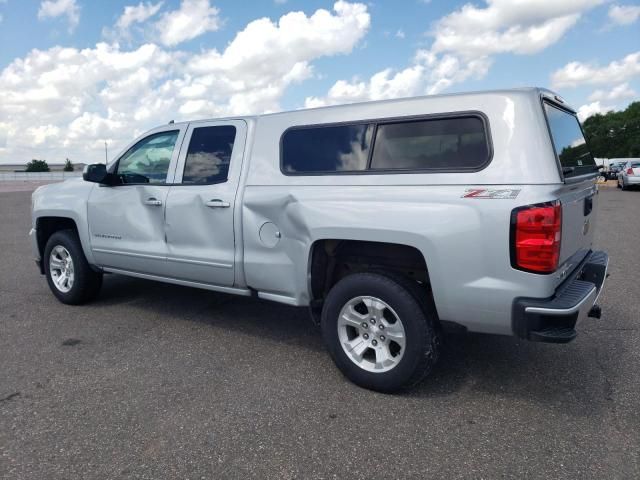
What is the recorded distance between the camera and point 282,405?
11.0 feet

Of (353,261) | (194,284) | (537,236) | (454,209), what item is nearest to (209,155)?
(194,284)

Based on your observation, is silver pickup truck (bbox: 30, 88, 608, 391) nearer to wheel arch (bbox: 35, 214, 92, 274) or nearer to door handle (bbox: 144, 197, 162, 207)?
door handle (bbox: 144, 197, 162, 207)

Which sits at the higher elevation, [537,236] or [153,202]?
[153,202]

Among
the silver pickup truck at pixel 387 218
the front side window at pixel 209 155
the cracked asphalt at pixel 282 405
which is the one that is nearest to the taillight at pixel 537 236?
the silver pickup truck at pixel 387 218

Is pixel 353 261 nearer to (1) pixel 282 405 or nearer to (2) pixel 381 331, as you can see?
(2) pixel 381 331

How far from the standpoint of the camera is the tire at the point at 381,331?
3307mm

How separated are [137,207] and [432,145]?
9.42 feet

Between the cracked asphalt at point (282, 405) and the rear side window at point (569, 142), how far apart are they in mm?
1482

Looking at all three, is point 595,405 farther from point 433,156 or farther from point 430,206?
point 433,156

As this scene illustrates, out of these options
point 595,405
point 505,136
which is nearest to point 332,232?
point 505,136

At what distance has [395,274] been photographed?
11.5 feet

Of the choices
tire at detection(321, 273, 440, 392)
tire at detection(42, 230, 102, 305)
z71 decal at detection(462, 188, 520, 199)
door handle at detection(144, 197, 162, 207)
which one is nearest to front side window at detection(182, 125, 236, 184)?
door handle at detection(144, 197, 162, 207)

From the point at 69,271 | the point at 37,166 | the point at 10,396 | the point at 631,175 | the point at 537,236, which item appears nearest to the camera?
the point at 537,236

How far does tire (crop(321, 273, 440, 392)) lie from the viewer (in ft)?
10.8
